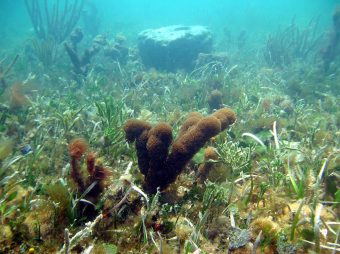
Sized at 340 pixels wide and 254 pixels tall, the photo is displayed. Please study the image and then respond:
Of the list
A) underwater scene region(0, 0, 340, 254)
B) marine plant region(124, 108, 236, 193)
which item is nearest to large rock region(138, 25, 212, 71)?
underwater scene region(0, 0, 340, 254)

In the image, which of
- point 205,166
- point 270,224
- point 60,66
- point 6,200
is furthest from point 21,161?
point 60,66

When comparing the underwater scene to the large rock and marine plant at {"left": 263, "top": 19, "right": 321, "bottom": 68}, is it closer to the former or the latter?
the large rock

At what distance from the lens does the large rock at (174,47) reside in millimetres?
12688

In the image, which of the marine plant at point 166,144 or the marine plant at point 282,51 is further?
the marine plant at point 282,51

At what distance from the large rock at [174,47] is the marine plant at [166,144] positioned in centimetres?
948

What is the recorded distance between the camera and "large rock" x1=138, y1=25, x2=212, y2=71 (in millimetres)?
12688

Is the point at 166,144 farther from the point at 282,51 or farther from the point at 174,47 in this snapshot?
the point at 282,51

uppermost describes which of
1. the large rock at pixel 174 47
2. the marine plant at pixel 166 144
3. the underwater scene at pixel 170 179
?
the marine plant at pixel 166 144

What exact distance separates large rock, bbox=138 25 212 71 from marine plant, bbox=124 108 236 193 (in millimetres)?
9477

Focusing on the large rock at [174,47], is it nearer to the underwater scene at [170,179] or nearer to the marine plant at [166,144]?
the underwater scene at [170,179]

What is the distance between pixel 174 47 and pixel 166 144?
1007cm

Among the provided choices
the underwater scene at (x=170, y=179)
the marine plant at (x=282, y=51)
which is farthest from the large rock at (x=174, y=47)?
the underwater scene at (x=170, y=179)

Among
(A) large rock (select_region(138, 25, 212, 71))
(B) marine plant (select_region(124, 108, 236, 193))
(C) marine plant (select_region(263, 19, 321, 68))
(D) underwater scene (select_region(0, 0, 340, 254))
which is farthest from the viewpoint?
(C) marine plant (select_region(263, 19, 321, 68))

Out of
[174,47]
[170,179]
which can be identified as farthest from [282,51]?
[170,179]
